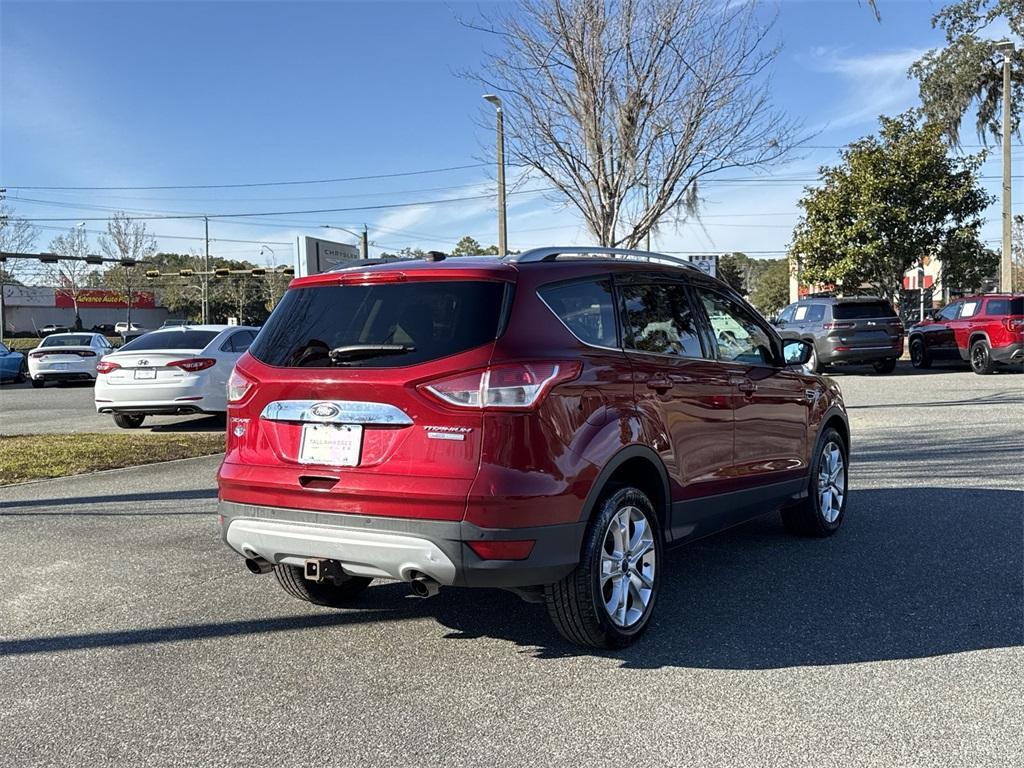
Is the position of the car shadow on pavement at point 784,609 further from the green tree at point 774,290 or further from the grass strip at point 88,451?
the green tree at point 774,290

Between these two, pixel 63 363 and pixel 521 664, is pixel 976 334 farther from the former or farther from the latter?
pixel 63 363

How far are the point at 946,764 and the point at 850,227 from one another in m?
26.1

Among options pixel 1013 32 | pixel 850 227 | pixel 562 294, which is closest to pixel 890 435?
pixel 562 294

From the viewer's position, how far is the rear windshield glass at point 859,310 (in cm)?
2097

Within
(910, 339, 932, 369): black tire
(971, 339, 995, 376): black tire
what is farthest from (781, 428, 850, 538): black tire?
(910, 339, 932, 369): black tire

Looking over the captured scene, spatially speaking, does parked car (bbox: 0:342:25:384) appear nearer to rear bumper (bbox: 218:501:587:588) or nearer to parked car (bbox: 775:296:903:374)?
parked car (bbox: 775:296:903:374)

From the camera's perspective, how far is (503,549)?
371 centimetres

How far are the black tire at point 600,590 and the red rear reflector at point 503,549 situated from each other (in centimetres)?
35

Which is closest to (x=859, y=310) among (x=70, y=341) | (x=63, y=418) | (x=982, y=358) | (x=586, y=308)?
(x=982, y=358)

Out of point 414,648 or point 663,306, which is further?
point 663,306

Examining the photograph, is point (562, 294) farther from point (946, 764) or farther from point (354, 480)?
point (946, 764)

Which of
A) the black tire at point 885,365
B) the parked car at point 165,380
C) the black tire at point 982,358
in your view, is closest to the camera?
the parked car at point 165,380

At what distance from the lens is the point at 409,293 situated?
4.07 m

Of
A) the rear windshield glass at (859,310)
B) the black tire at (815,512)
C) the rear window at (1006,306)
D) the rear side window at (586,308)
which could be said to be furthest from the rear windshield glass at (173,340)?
the rear window at (1006,306)
